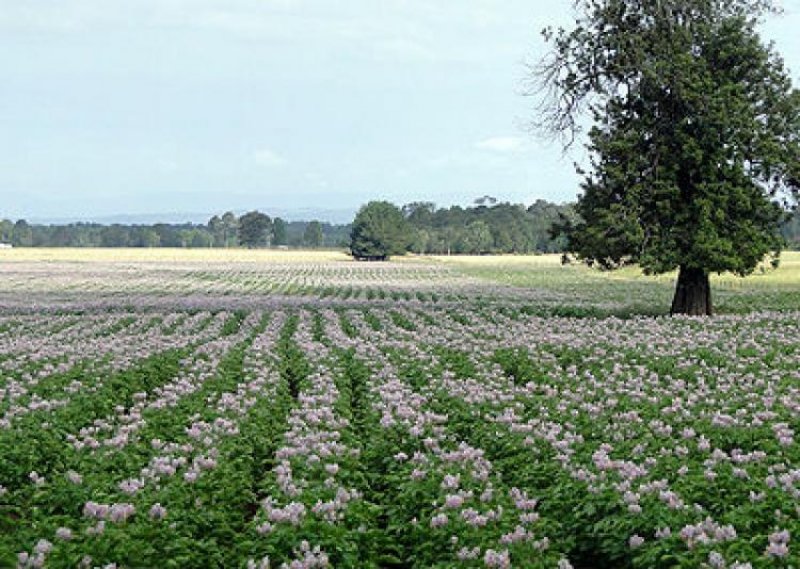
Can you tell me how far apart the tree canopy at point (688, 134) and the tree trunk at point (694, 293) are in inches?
22.6

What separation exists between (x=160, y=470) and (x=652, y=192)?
22.0 m

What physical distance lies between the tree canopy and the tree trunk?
0.57 metres

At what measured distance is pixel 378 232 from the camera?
139625 mm

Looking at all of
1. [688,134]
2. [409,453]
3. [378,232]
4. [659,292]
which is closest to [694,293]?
[688,134]

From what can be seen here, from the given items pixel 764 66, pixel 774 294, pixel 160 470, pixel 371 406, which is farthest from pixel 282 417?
pixel 774 294

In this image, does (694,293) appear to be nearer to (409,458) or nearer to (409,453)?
(409,453)

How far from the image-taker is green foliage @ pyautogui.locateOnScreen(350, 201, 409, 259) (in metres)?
140

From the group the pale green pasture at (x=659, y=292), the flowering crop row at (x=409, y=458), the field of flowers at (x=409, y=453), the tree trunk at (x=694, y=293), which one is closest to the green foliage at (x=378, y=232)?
the pale green pasture at (x=659, y=292)

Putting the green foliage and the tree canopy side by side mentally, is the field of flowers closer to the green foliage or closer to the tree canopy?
the tree canopy

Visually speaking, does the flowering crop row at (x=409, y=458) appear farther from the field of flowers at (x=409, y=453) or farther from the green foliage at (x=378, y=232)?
the green foliage at (x=378, y=232)

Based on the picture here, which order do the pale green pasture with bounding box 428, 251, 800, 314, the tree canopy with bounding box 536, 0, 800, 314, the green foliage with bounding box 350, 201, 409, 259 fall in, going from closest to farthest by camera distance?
the tree canopy with bounding box 536, 0, 800, 314, the pale green pasture with bounding box 428, 251, 800, 314, the green foliage with bounding box 350, 201, 409, 259

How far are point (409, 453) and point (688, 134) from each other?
20603 mm

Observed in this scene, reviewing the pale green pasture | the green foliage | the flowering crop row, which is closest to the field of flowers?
the flowering crop row

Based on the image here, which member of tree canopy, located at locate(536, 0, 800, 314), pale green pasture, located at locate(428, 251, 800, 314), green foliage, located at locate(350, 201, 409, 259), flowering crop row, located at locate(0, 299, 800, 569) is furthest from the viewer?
green foliage, located at locate(350, 201, 409, 259)
